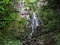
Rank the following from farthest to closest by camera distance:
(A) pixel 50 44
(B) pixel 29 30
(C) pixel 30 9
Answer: (C) pixel 30 9 < (B) pixel 29 30 < (A) pixel 50 44

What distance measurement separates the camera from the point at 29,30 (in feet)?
27.7

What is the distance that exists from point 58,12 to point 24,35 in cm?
283

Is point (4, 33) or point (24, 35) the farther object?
point (24, 35)

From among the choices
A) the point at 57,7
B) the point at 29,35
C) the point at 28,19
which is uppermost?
the point at 57,7

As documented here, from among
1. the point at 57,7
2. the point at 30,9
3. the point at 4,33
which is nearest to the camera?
the point at 57,7

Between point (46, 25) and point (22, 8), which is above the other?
point (22, 8)

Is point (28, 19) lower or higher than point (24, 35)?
higher

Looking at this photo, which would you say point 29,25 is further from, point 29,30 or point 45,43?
point 45,43

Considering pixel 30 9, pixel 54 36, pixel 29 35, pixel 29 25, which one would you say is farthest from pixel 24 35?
pixel 54 36

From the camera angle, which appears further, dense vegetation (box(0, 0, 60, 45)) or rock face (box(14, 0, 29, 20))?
rock face (box(14, 0, 29, 20))

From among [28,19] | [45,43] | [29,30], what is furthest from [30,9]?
[45,43]

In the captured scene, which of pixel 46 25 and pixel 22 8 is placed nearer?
pixel 46 25

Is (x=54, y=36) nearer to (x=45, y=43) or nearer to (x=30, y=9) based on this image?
(x=45, y=43)

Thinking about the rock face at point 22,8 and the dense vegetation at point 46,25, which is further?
the rock face at point 22,8
